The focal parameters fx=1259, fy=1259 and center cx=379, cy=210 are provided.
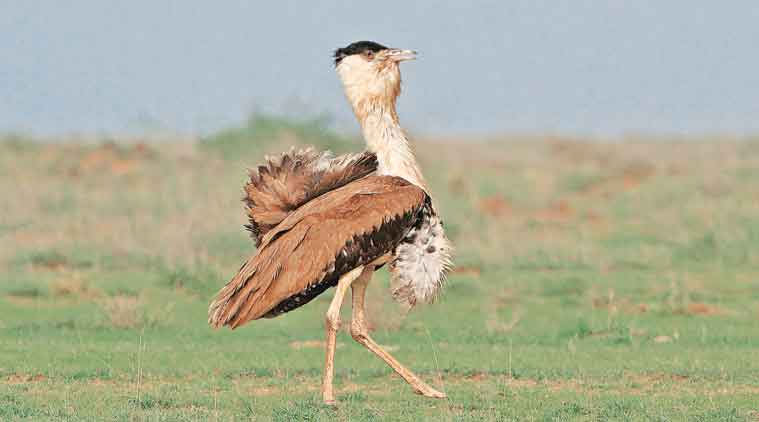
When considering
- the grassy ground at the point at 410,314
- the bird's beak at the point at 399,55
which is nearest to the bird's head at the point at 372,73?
the bird's beak at the point at 399,55

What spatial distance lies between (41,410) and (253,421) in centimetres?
133

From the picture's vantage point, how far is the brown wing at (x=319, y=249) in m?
7.57

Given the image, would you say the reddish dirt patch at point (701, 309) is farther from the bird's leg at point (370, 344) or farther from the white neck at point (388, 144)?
the white neck at point (388, 144)

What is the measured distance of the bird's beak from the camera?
830 centimetres

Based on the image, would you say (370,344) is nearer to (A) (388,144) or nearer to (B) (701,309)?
(A) (388,144)

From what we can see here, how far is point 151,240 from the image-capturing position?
Result: 18453mm

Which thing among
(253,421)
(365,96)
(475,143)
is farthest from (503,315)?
(475,143)

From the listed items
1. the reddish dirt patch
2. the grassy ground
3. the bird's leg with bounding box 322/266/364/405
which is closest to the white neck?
the bird's leg with bounding box 322/266/364/405

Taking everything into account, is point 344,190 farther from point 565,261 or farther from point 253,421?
point 565,261

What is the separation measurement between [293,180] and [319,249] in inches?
31.5

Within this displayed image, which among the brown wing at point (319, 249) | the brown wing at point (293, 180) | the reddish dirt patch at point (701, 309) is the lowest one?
the reddish dirt patch at point (701, 309)

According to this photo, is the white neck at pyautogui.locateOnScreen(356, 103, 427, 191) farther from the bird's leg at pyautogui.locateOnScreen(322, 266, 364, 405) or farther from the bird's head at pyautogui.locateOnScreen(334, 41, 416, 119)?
the bird's leg at pyautogui.locateOnScreen(322, 266, 364, 405)

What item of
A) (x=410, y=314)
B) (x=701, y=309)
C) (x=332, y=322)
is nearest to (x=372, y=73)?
(x=332, y=322)

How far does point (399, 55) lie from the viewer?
8.31 metres
